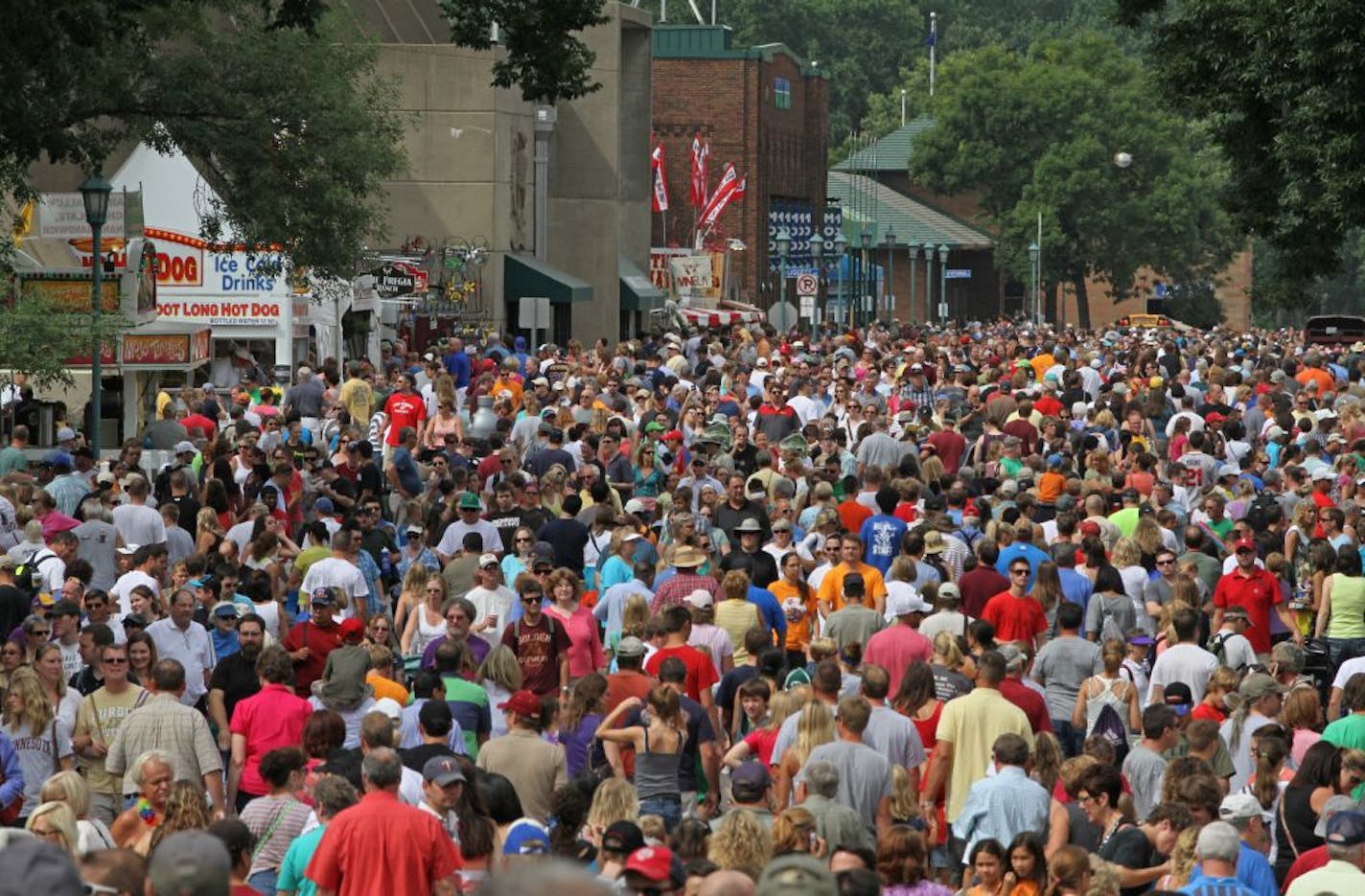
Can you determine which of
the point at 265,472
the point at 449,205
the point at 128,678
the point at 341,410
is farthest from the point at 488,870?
the point at 449,205

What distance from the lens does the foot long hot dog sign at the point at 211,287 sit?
34.1 metres

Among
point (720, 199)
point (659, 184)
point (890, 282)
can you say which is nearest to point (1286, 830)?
point (720, 199)

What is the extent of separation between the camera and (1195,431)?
21688 mm

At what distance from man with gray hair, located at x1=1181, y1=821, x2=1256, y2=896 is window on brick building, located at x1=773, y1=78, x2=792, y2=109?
7236cm

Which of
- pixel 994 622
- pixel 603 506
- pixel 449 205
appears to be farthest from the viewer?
pixel 449 205

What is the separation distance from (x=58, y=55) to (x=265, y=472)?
385 centimetres

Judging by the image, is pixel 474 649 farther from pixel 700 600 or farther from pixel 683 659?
pixel 683 659

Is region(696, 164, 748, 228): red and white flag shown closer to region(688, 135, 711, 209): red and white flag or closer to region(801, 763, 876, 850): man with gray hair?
region(688, 135, 711, 209): red and white flag

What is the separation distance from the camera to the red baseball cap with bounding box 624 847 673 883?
8062mm

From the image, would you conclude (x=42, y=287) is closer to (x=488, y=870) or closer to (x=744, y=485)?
(x=744, y=485)

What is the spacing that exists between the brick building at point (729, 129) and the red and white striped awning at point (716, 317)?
25.9 ft

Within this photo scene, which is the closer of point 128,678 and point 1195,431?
point 128,678

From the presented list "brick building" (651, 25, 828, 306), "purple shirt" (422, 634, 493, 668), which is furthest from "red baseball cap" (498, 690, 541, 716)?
"brick building" (651, 25, 828, 306)

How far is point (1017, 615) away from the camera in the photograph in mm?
14492
